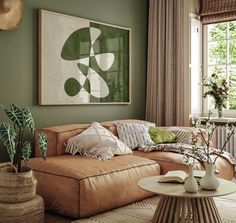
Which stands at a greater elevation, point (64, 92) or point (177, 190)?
point (64, 92)

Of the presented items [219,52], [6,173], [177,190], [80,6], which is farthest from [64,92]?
[219,52]

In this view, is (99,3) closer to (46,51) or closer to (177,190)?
(46,51)

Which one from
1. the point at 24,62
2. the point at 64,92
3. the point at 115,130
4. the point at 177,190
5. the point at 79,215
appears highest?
the point at 24,62

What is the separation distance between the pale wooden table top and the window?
2.72 m

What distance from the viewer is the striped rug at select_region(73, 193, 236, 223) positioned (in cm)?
310

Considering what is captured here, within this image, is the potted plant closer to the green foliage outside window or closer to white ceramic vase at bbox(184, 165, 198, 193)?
white ceramic vase at bbox(184, 165, 198, 193)

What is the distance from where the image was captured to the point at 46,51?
13.8ft

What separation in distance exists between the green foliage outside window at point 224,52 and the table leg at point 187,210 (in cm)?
290

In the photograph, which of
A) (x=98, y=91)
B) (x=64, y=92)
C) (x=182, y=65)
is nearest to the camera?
(x=64, y=92)

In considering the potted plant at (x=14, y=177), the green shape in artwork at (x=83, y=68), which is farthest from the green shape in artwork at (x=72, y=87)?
the potted plant at (x=14, y=177)

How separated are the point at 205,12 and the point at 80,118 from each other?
7.76ft

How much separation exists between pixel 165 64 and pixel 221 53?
32.0 inches

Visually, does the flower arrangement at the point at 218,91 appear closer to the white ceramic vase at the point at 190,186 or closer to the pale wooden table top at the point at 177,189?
the pale wooden table top at the point at 177,189

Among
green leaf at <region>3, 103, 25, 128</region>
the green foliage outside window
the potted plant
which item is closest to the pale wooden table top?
the potted plant
